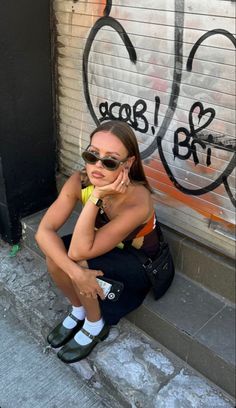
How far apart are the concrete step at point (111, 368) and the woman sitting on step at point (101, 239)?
0.13 m

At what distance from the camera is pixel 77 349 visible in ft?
8.30

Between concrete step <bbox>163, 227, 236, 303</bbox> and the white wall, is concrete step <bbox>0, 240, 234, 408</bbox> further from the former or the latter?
the white wall

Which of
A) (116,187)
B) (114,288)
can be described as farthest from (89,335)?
(116,187)

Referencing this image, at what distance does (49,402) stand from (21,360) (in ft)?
1.23

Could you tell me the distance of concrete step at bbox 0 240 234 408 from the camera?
2.30 meters

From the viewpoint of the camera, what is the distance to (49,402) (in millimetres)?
2426

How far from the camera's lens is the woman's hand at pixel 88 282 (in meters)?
2.30

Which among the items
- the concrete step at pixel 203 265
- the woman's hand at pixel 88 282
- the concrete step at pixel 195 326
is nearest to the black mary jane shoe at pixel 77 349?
the concrete step at pixel 195 326

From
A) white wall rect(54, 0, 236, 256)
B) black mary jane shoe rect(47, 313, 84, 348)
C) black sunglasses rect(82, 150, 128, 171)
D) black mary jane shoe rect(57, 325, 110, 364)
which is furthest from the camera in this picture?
black mary jane shoe rect(47, 313, 84, 348)

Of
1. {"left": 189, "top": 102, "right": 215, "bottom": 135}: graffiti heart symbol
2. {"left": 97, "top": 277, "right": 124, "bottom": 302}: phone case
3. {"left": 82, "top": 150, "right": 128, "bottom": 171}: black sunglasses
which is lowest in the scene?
{"left": 97, "top": 277, "right": 124, "bottom": 302}: phone case

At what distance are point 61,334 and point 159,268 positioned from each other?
769mm

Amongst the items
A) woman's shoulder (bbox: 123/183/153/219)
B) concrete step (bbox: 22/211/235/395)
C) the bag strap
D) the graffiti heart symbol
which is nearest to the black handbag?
the bag strap

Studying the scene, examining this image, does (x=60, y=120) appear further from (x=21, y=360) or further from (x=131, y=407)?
(x=131, y=407)

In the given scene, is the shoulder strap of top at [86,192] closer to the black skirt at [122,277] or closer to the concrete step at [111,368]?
the black skirt at [122,277]
